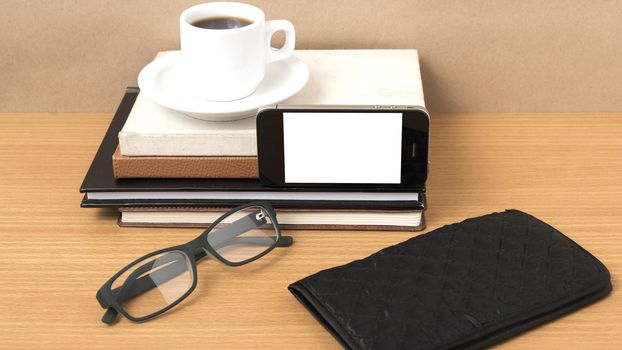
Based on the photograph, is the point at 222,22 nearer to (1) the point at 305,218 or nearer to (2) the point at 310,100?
(2) the point at 310,100

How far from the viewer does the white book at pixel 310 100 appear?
92 cm

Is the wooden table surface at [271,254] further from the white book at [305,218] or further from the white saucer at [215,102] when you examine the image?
the white saucer at [215,102]

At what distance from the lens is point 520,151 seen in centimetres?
108

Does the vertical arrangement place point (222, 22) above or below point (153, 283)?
above

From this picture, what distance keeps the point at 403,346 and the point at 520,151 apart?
0.44 meters

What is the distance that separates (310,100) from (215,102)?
0.11 meters

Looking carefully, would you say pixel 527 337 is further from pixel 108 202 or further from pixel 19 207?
pixel 19 207

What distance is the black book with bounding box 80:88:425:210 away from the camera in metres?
0.92

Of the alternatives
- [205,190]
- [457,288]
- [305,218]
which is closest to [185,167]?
[205,190]

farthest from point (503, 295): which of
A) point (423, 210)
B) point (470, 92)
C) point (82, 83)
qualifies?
point (82, 83)

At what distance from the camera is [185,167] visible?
928 mm

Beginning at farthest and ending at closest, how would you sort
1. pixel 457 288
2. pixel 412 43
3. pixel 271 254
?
pixel 412 43 → pixel 271 254 → pixel 457 288

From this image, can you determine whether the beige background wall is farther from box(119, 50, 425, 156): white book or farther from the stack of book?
the stack of book

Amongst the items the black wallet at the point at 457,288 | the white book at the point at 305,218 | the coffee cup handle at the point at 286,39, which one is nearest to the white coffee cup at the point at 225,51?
the coffee cup handle at the point at 286,39
